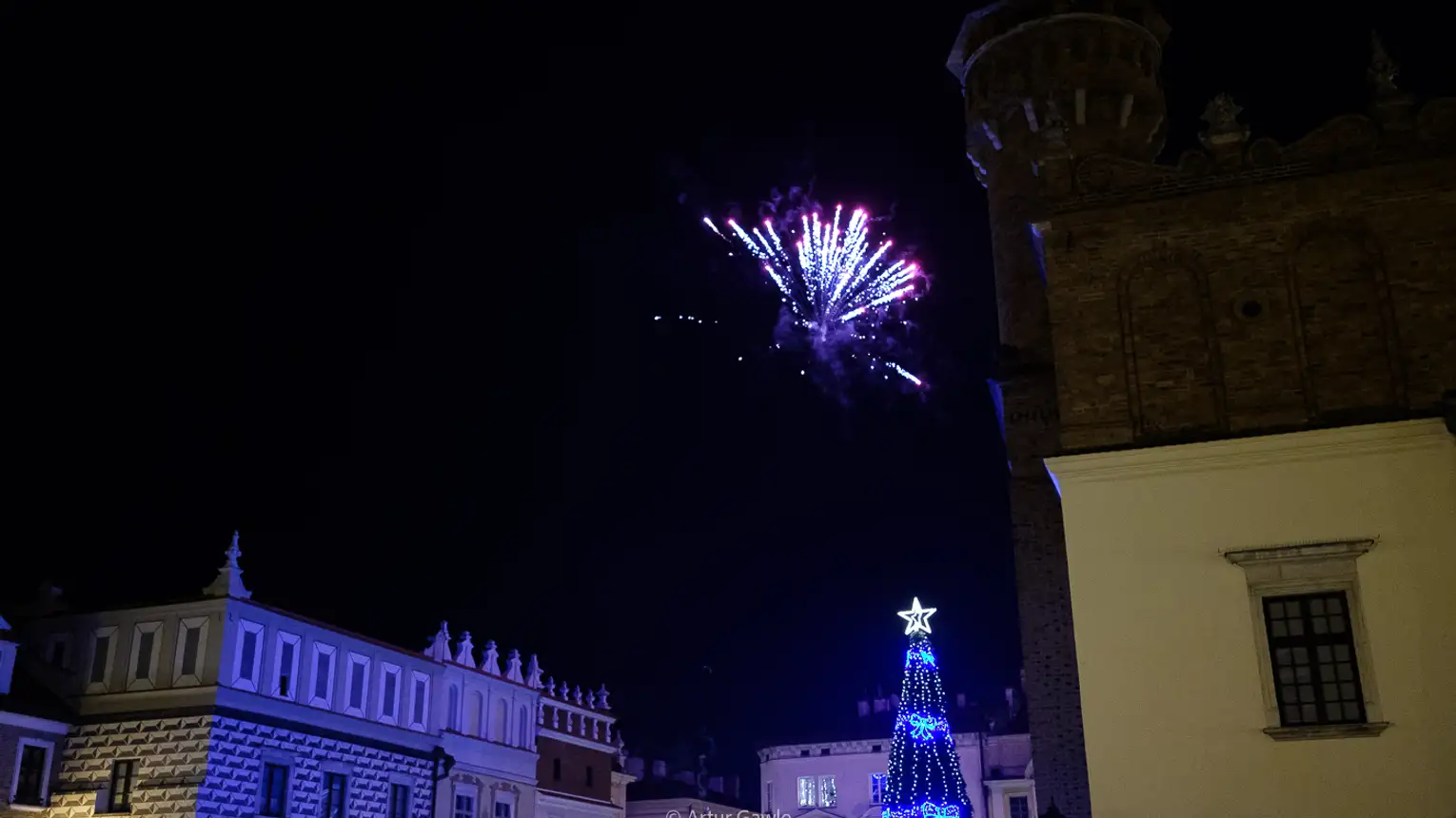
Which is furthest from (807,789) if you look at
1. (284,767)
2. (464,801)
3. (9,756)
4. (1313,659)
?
(1313,659)

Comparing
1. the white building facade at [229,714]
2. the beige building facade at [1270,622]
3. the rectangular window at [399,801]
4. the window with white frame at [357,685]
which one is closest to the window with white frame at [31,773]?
the white building facade at [229,714]

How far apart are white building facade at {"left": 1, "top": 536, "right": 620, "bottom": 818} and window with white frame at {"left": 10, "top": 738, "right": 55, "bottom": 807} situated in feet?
0.54

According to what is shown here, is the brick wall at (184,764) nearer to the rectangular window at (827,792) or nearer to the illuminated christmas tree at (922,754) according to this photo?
the illuminated christmas tree at (922,754)

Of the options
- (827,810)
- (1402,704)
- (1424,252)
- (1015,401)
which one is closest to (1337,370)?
(1424,252)

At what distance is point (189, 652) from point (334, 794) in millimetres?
5636

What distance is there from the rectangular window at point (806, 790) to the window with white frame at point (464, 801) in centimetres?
2463

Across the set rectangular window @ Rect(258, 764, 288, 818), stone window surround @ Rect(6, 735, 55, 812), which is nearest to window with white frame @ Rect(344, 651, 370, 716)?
rectangular window @ Rect(258, 764, 288, 818)

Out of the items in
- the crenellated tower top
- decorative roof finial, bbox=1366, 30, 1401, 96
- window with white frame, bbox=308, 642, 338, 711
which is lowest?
window with white frame, bbox=308, 642, 338, 711

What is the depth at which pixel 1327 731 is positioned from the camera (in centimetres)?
1588

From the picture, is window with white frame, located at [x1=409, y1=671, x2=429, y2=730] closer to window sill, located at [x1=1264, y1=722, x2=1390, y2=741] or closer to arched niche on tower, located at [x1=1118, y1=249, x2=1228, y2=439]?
arched niche on tower, located at [x1=1118, y1=249, x2=1228, y2=439]

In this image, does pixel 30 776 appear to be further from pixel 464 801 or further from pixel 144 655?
pixel 464 801

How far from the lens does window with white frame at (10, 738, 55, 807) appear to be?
1125 inches

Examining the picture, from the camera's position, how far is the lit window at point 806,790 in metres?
61.1

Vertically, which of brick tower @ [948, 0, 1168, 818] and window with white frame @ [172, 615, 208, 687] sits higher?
brick tower @ [948, 0, 1168, 818]
